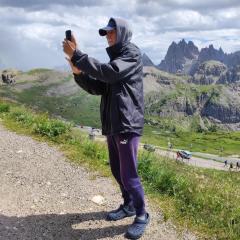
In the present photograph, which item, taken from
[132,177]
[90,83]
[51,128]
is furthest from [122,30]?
[51,128]

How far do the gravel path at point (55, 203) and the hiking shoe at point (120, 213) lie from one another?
0.28 ft

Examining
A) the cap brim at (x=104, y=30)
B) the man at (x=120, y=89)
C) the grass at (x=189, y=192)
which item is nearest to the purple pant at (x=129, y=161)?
the man at (x=120, y=89)

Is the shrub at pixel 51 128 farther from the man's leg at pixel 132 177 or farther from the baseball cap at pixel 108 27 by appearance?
the baseball cap at pixel 108 27

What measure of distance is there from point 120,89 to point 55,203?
337cm

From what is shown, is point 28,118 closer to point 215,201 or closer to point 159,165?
point 159,165

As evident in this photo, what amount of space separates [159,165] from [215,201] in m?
2.56

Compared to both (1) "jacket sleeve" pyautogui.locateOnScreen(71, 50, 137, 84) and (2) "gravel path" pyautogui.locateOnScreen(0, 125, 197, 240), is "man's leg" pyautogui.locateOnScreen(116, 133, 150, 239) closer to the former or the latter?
(2) "gravel path" pyautogui.locateOnScreen(0, 125, 197, 240)

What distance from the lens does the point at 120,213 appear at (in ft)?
25.3

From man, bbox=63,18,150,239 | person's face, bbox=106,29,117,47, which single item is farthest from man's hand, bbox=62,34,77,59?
person's face, bbox=106,29,117,47

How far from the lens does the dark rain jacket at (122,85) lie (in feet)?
20.4

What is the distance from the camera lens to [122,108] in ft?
21.0

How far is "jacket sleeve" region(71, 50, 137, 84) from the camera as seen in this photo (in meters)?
5.96

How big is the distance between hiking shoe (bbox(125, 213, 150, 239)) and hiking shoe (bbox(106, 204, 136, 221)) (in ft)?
1.72

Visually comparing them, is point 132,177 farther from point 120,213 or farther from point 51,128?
point 51,128
